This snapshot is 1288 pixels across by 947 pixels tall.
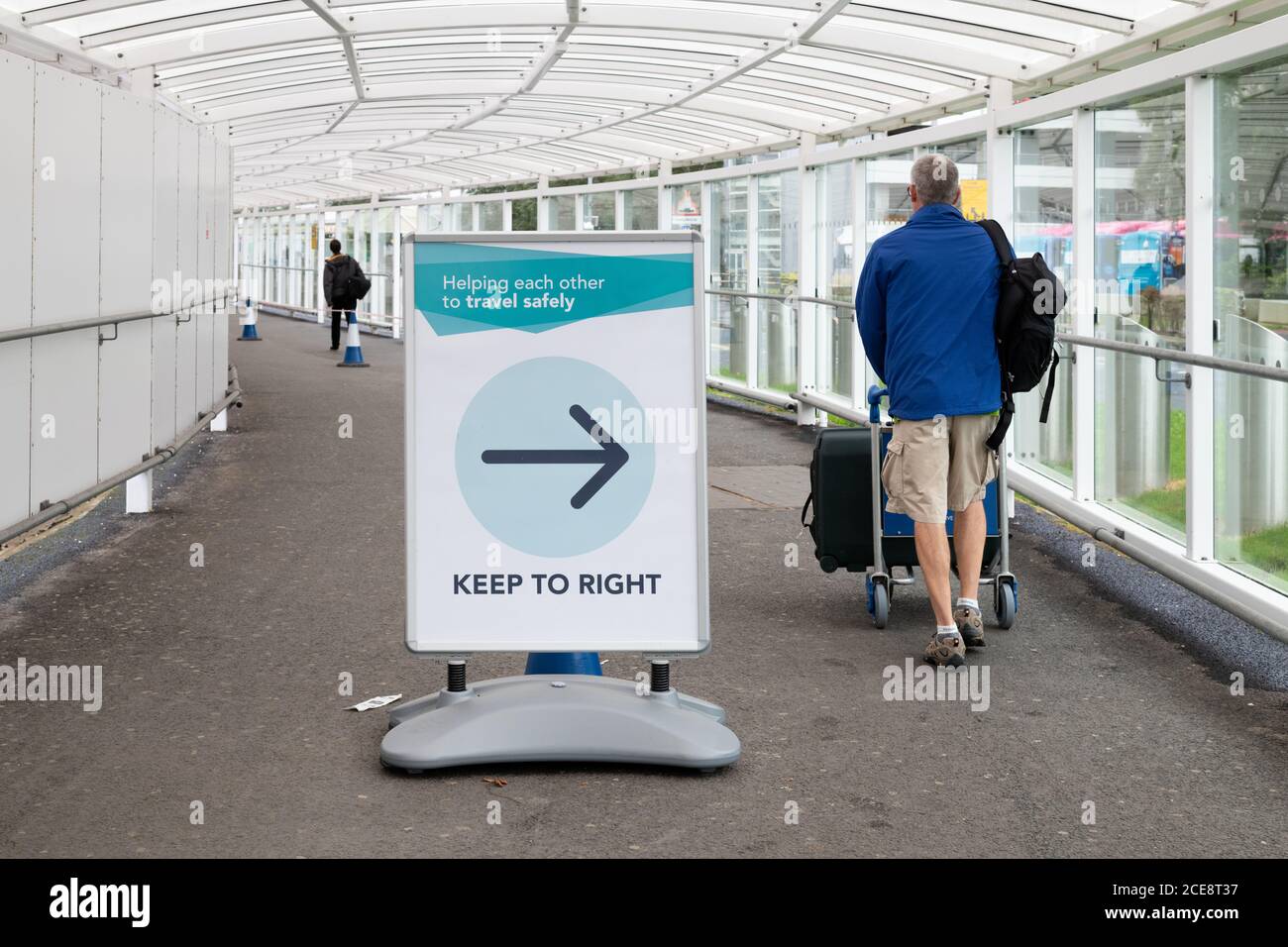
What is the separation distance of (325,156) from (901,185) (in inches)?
490

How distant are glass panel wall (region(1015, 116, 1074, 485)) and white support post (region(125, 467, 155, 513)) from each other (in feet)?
17.9

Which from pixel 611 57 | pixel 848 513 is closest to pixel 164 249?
pixel 611 57

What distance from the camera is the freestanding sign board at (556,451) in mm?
5355

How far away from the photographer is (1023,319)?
21.2 feet

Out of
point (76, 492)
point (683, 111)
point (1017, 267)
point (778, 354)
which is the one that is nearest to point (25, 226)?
point (76, 492)

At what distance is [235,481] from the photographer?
39.2 ft

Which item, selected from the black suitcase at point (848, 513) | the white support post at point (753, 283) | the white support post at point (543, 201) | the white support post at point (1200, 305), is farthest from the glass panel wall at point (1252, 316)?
the white support post at point (543, 201)

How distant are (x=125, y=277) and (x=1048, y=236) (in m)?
5.63

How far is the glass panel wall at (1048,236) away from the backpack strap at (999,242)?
3.41 meters

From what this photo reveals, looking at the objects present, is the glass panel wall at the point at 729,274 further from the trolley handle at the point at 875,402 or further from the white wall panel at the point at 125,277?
the trolley handle at the point at 875,402

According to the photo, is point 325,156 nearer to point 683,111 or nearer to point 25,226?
point 683,111

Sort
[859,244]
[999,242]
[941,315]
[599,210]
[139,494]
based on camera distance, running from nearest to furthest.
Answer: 1. [941,315]
2. [999,242]
3. [139,494]
4. [859,244]
5. [599,210]

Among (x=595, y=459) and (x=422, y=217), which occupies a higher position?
(x=422, y=217)

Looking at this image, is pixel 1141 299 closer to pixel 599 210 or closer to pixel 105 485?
pixel 105 485
